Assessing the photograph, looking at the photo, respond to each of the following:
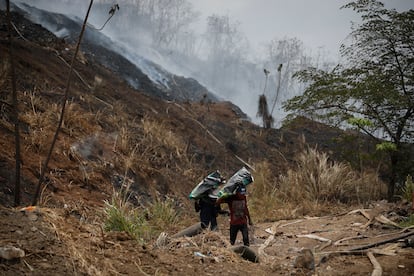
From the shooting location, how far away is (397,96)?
6.51 metres

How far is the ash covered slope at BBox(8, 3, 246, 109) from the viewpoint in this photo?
1959cm

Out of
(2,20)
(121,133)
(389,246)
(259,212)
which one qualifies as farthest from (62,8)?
(389,246)

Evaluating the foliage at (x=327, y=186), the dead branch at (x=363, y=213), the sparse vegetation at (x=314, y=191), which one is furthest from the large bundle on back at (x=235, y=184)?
the foliage at (x=327, y=186)

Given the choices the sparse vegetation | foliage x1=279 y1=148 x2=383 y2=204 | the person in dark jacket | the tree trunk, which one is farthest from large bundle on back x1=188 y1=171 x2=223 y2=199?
the tree trunk

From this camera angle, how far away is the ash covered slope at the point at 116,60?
19.6 metres

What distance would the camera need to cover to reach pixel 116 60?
2086 centimetres

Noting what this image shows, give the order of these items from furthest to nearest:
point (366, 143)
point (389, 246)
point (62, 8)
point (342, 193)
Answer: point (62, 8) → point (366, 143) → point (342, 193) → point (389, 246)

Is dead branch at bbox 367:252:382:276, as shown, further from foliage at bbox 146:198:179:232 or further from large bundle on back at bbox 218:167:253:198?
foliage at bbox 146:198:179:232

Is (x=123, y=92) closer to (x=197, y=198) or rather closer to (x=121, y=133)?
(x=121, y=133)

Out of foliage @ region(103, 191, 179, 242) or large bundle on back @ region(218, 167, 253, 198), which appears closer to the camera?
foliage @ region(103, 191, 179, 242)

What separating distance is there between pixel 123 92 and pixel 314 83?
25.2ft

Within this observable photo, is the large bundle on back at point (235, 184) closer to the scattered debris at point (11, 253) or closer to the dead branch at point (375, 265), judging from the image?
the dead branch at point (375, 265)

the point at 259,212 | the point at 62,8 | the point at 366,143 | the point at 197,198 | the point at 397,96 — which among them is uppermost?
the point at 62,8

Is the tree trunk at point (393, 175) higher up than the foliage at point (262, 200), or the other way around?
the tree trunk at point (393, 175)
